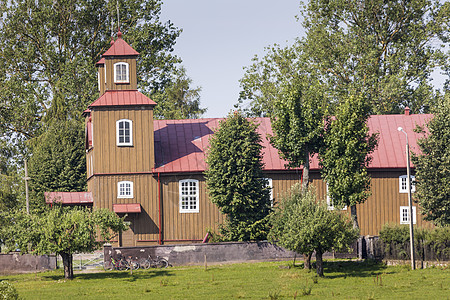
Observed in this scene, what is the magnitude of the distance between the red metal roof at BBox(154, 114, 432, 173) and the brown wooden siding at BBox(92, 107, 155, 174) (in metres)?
1.62

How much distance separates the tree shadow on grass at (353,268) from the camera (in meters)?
42.2

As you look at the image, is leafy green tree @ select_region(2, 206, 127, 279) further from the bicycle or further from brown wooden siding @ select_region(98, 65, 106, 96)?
brown wooden siding @ select_region(98, 65, 106, 96)

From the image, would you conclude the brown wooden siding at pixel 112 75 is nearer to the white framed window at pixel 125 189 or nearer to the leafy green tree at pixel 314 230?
the white framed window at pixel 125 189

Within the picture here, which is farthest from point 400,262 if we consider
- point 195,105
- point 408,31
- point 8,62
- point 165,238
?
point 195,105

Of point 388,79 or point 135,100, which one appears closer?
point 135,100

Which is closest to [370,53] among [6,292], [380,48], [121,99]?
[380,48]

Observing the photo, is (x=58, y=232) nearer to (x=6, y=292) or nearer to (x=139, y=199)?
(x=139, y=199)

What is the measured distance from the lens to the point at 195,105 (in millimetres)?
99250

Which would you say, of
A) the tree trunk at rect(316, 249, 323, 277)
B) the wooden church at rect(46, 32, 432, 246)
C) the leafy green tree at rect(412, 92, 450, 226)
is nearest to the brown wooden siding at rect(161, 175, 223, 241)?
the wooden church at rect(46, 32, 432, 246)

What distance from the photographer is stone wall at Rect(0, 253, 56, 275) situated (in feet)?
160

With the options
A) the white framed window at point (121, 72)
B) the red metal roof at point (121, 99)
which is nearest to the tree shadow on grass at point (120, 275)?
the red metal roof at point (121, 99)

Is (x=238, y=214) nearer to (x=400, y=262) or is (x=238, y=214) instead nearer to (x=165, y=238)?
(x=165, y=238)

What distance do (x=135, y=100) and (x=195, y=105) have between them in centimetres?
4392

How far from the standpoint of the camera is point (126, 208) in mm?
54156
